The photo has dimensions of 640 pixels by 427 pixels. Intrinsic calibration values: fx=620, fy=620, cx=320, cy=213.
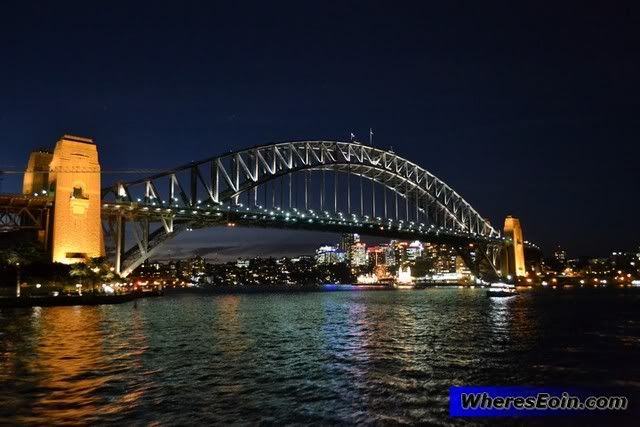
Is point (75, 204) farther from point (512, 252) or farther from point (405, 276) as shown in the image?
point (405, 276)

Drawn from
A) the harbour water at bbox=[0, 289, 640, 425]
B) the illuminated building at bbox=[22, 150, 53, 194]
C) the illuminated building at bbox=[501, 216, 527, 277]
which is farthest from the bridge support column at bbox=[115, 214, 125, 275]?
the illuminated building at bbox=[501, 216, 527, 277]

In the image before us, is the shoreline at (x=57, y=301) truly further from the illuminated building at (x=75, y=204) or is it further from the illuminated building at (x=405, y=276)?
the illuminated building at (x=405, y=276)

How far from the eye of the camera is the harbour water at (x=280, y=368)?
11344 mm

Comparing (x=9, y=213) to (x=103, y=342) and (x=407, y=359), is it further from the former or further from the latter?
(x=407, y=359)

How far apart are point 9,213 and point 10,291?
325 inches

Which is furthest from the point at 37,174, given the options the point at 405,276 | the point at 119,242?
the point at 405,276

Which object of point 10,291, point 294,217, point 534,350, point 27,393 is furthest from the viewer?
point 294,217

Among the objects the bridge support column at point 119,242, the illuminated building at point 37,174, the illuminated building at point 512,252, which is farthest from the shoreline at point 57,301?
the illuminated building at point 512,252

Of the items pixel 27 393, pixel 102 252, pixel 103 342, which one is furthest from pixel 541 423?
pixel 102 252

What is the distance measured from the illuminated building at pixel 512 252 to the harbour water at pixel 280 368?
87171 millimetres

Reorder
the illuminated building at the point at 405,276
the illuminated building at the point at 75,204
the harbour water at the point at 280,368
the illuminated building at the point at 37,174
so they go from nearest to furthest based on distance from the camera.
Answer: the harbour water at the point at 280,368, the illuminated building at the point at 75,204, the illuminated building at the point at 37,174, the illuminated building at the point at 405,276

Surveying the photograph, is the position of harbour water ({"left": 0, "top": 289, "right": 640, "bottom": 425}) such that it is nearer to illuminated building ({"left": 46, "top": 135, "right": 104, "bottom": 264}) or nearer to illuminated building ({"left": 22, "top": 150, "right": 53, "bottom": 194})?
illuminated building ({"left": 46, "top": 135, "right": 104, "bottom": 264})

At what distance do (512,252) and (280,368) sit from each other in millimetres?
106177

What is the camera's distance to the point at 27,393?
41.7 feet
